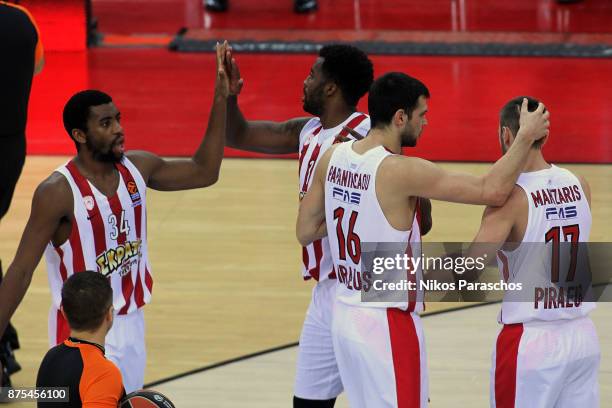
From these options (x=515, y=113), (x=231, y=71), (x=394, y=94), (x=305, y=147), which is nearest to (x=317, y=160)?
(x=305, y=147)

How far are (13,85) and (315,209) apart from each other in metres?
2.19

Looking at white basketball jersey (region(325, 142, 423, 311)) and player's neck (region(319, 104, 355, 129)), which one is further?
player's neck (region(319, 104, 355, 129))

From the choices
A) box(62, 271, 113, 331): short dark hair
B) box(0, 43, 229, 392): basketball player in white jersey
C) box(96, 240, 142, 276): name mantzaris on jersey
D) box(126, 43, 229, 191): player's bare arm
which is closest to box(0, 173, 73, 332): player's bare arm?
box(0, 43, 229, 392): basketball player in white jersey

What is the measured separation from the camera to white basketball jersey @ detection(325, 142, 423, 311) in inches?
172

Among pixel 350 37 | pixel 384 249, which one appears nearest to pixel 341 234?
pixel 384 249

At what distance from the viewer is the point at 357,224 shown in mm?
4418

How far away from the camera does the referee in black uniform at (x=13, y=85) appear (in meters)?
6.03

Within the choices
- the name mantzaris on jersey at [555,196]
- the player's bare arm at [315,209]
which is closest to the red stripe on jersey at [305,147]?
the player's bare arm at [315,209]

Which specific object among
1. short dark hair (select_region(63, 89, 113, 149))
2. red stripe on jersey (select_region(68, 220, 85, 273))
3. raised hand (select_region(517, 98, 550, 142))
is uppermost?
short dark hair (select_region(63, 89, 113, 149))

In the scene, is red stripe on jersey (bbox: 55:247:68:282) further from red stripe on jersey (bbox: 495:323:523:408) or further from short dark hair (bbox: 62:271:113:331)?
red stripe on jersey (bbox: 495:323:523:408)

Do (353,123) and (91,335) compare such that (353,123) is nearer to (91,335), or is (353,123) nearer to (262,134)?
(262,134)

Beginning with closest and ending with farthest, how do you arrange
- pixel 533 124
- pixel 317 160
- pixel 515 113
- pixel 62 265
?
pixel 533 124 → pixel 515 113 → pixel 62 265 → pixel 317 160

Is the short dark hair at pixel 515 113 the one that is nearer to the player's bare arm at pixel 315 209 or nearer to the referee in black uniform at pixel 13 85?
the player's bare arm at pixel 315 209

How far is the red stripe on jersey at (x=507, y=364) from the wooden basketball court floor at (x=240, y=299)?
1.56 m
